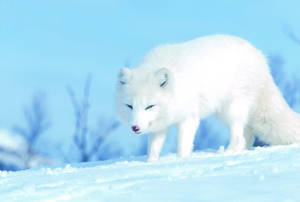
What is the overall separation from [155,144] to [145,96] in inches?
35.3

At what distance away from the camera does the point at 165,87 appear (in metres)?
6.00

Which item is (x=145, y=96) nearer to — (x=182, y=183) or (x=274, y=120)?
(x=182, y=183)

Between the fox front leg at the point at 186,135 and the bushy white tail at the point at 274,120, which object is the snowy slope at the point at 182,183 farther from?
the bushy white tail at the point at 274,120

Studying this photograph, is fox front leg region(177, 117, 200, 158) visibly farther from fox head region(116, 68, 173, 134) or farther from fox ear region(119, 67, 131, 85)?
fox ear region(119, 67, 131, 85)

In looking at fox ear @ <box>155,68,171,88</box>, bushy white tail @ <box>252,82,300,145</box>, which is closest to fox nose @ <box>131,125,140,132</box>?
fox ear @ <box>155,68,171,88</box>

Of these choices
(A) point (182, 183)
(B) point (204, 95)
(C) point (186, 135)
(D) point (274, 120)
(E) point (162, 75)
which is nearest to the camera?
(A) point (182, 183)

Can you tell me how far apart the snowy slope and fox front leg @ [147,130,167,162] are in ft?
3.38

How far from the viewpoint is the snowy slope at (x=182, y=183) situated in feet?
11.6

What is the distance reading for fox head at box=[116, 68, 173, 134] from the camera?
5750 mm

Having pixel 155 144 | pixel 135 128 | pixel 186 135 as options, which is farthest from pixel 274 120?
pixel 135 128

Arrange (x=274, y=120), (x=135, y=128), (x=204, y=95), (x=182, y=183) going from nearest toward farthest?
(x=182, y=183), (x=135, y=128), (x=204, y=95), (x=274, y=120)

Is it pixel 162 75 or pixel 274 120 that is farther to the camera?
pixel 274 120

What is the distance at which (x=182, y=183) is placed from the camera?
4.02 metres

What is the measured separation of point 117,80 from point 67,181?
1759mm
